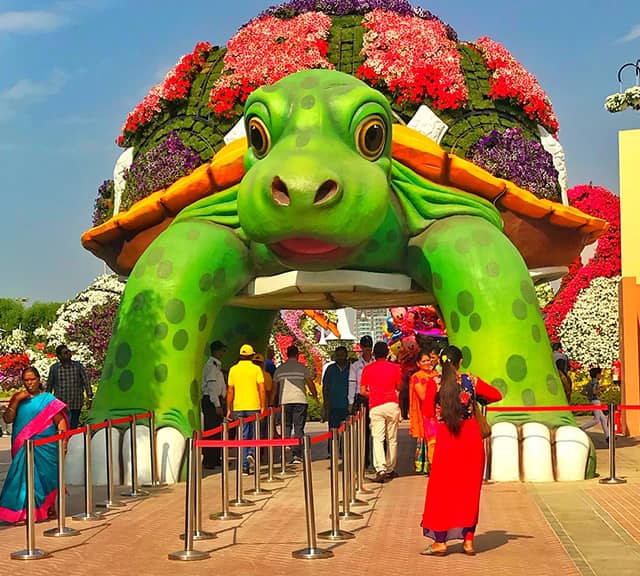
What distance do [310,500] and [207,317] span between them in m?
4.70

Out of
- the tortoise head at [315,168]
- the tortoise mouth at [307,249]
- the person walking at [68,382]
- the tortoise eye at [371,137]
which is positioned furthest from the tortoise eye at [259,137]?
the person walking at [68,382]

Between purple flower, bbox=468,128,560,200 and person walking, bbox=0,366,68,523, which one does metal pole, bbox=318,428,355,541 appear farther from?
purple flower, bbox=468,128,560,200

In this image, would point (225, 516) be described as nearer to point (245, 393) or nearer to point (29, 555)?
point (29, 555)

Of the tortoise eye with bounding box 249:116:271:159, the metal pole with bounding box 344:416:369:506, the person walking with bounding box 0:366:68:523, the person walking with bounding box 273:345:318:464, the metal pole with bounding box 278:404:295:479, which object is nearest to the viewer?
the person walking with bounding box 0:366:68:523

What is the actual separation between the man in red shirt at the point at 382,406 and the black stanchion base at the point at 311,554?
153 inches

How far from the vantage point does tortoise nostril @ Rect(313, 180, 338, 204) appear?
9.65 metres

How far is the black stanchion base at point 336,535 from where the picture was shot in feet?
25.6

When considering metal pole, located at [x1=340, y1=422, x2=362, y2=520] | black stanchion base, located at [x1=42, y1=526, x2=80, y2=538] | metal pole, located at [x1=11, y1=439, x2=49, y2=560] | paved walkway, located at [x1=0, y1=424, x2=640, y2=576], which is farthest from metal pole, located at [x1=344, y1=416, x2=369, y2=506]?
metal pole, located at [x1=11, y1=439, x2=49, y2=560]

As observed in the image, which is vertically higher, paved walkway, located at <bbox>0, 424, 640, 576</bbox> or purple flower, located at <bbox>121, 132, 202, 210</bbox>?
purple flower, located at <bbox>121, 132, 202, 210</bbox>

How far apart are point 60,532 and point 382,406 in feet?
12.9

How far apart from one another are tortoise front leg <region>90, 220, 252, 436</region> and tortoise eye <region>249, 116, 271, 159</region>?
1.25 meters

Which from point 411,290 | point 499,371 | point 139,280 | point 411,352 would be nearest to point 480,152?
point 411,290

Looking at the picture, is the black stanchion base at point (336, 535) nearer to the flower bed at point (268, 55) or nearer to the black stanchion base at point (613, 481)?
the black stanchion base at point (613, 481)

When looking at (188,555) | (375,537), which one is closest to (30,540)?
(188,555)
